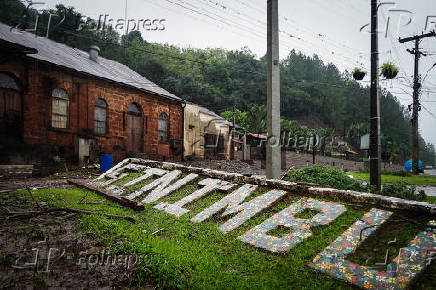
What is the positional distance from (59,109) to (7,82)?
2.25m

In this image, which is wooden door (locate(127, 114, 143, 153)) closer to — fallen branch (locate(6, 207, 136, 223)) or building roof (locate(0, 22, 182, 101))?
building roof (locate(0, 22, 182, 101))

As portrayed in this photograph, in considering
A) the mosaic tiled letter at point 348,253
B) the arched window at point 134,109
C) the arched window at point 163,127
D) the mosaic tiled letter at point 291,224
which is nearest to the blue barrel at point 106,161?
the arched window at point 134,109

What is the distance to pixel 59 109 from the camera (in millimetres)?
12062

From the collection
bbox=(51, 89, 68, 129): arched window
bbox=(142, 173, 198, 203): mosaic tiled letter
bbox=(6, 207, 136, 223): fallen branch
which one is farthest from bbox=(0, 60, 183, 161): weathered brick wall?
bbox=(142, 173, 198, 203): mosaic tiled letter

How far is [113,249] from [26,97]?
11.3 meters

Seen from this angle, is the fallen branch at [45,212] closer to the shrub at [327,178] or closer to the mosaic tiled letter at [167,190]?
the mosaic tiled letter at [167,190]

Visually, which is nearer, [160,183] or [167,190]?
[167,190]

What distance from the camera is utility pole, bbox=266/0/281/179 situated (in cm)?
606

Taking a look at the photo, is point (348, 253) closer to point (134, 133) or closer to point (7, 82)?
point (7, 82)

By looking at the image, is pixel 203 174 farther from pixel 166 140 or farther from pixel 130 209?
pixel 166 140

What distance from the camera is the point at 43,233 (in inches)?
132

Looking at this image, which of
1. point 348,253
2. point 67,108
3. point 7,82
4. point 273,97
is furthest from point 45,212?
point 67,108

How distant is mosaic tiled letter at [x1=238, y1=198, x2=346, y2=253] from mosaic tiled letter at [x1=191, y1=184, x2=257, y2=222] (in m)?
0.90

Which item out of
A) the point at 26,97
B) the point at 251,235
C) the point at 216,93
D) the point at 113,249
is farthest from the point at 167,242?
the point at 216,93
